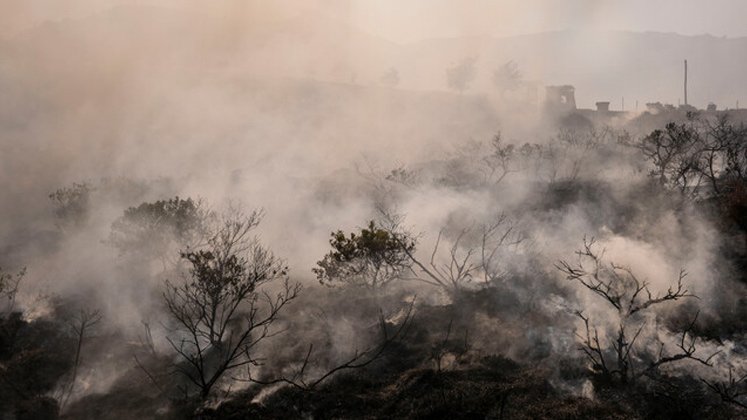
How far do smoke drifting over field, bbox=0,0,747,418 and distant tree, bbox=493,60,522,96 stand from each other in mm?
308

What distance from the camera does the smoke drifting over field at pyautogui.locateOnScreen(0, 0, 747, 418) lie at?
69.5 feet

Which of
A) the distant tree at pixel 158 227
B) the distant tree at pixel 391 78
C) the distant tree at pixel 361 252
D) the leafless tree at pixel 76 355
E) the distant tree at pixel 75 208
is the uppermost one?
the distant tree at pixel 391 78

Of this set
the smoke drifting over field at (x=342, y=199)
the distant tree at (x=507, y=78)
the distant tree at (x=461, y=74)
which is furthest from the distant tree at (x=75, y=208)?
the distant tree at (x=507, y=78)

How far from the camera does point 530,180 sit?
124ft

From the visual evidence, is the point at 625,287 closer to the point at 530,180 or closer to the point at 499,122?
the point at 530,180

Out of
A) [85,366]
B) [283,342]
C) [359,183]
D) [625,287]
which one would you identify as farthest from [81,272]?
[625,287]

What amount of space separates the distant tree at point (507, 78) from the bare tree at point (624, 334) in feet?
181

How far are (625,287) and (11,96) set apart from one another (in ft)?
269

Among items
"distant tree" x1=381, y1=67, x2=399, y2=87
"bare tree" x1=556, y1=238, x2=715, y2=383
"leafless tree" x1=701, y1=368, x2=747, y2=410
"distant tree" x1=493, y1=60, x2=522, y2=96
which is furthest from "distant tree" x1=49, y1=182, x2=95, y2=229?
"distant tree" x1=493, y1=60, x2=522, y2=96

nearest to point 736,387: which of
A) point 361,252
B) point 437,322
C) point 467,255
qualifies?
point 437,322

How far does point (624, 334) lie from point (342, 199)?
22.8 metres

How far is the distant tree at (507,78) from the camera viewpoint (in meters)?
72.8

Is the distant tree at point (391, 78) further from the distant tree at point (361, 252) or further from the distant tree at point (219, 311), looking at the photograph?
the distant tree at point (361, 252)

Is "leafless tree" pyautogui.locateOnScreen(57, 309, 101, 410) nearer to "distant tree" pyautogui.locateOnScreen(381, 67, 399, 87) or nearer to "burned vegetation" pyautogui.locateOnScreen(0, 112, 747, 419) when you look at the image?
"burned vegetation" pyautogui.locateOnScreen(0, 112, 747, 419)
